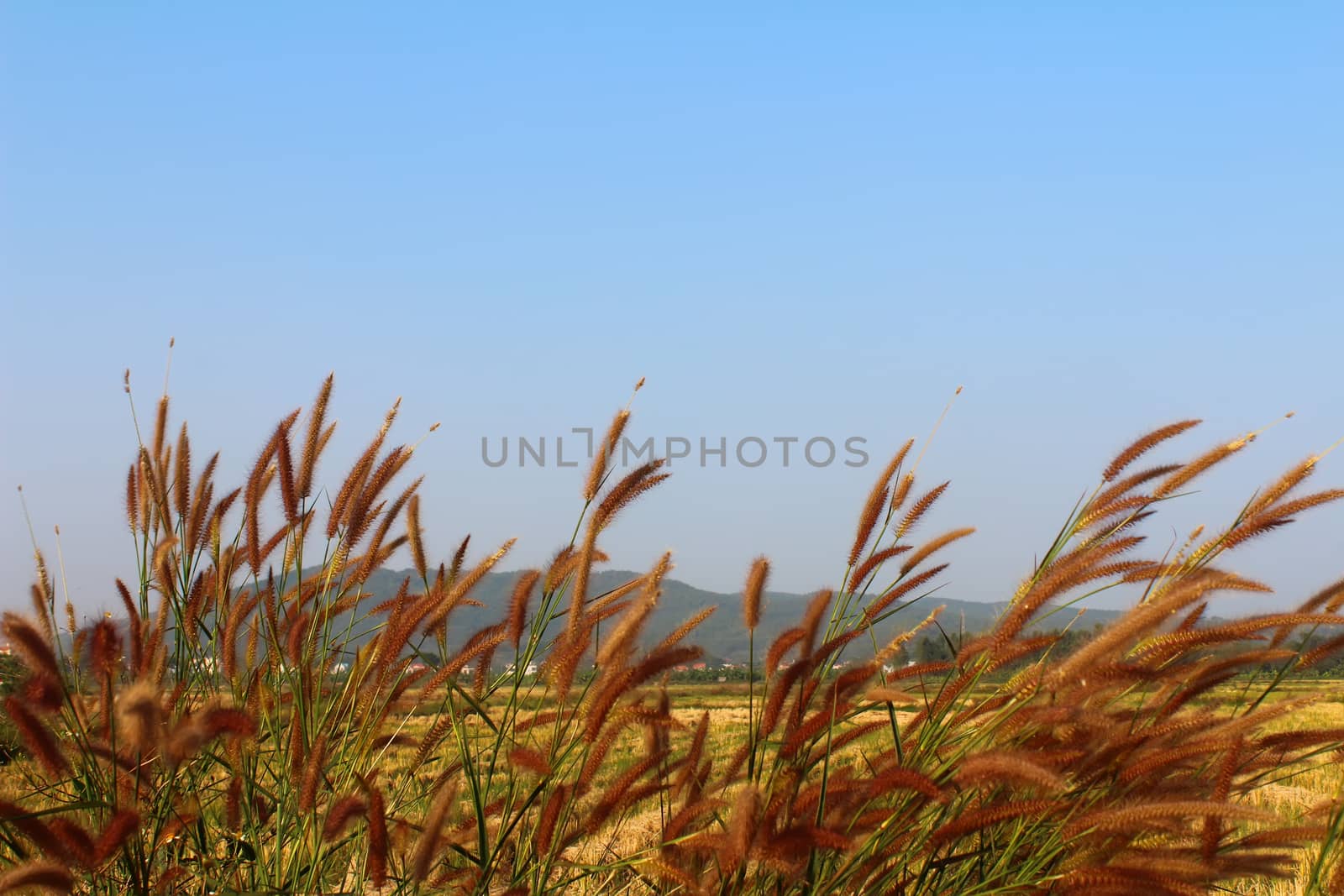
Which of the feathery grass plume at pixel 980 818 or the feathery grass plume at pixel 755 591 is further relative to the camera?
the feathery grass plume at pixel 755 591

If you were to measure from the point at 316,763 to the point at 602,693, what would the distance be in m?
0.61

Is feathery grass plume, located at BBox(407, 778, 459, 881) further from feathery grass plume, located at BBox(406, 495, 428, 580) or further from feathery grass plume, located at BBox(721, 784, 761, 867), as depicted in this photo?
feathery grass plume, located at BBox(406, 495, 428, 580)

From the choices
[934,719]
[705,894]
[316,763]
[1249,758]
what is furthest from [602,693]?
[1249,758]

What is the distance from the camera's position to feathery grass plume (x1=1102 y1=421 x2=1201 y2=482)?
9.13ft

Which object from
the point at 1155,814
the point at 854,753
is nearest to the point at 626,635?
the point at 1155,814

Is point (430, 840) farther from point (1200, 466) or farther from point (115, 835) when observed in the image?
point (1200, 466)

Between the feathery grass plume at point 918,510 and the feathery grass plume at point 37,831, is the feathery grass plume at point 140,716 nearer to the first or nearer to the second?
the feathery grass plume at point 37,831

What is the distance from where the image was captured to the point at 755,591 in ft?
8.91

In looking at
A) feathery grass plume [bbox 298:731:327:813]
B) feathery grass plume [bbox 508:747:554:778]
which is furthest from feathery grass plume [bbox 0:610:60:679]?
feathery grass plume [bbox 508:747:554:778]

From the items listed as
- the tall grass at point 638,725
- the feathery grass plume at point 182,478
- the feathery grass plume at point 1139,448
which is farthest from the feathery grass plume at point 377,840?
the feathery grass plume at point 1139,448

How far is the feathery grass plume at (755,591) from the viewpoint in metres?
2.70

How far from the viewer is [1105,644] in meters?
2.19

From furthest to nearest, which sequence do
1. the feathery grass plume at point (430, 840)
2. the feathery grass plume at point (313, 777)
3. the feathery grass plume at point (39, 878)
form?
the feathery grass plume at point (313, 777), the feathery grass plume at point (430, 840), the feathery grass plume at point (39, 878)

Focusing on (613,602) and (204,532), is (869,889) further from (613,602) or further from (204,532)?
(204,532)
